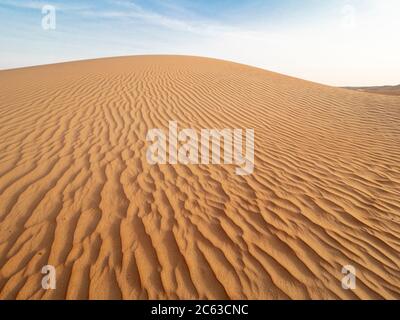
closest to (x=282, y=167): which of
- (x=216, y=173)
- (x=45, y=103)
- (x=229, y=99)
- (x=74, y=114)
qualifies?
(x=216, y=173)

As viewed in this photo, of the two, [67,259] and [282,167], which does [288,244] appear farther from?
[67,259]

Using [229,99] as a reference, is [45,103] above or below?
below

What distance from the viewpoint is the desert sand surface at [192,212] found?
214 cm

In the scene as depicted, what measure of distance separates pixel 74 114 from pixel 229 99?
455 cm

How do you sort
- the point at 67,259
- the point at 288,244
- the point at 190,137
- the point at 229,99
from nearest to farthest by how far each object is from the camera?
the point at 67,259 → the point at 288,244 → the point at 190,137 → the point at 229,99

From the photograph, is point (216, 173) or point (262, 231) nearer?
point (262, 231)

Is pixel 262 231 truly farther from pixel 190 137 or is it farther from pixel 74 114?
pixel 74 114

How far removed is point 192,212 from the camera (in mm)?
2949

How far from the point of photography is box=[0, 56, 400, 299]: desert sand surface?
214cm

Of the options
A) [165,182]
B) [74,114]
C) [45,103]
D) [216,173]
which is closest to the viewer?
[165,182]
